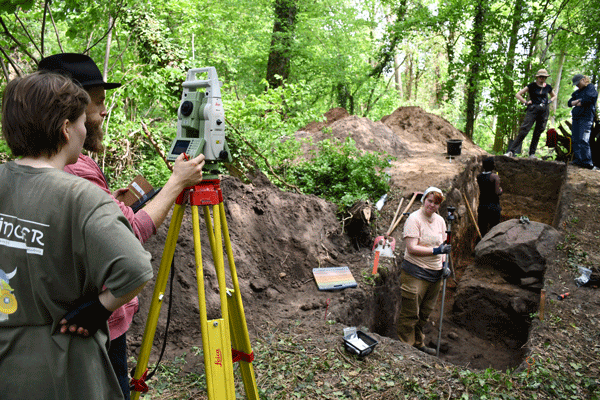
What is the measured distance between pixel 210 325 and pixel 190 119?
116cm

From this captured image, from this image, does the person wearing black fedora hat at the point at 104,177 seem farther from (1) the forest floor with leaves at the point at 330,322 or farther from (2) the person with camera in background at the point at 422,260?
(2) the person with camera in background at the point at 422,260

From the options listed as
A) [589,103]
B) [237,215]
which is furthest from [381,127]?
[237,215]

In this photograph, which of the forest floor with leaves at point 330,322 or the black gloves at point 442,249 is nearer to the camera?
the forest floor with leaves at point 330,322

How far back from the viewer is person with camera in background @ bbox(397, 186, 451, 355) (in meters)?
5.09

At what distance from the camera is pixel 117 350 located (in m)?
1.91

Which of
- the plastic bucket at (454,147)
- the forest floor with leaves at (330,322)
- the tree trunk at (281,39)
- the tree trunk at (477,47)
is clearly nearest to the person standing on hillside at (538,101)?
the plastic bucket at (454,147)

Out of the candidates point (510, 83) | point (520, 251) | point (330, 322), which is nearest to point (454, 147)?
point (510, 83)

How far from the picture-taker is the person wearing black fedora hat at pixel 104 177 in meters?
1.79

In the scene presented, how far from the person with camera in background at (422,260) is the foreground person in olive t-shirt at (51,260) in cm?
426

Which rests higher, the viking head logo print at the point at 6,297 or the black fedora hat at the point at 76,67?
the black fedora hat at the point at 76,67

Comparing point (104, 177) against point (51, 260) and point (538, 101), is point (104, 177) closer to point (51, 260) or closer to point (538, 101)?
point (51, 260)

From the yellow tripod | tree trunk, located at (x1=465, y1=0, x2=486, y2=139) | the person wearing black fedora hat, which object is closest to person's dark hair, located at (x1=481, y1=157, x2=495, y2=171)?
tree trunk, located at (x1=465, y1=0, x2=486, y2=139)

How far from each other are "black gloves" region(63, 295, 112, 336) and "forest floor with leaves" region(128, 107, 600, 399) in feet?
6.72

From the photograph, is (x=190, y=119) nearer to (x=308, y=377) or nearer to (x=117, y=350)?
(x=117, y=350)
